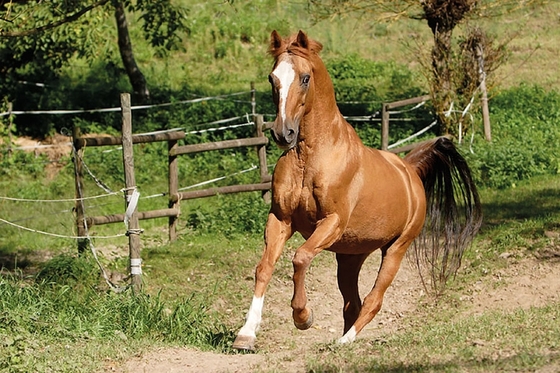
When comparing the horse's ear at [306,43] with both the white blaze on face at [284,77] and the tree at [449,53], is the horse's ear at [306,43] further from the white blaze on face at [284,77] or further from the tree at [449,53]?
the tree at [449,53]

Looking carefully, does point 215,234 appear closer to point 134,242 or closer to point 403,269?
point 403,269

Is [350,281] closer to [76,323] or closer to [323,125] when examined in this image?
[323,125]

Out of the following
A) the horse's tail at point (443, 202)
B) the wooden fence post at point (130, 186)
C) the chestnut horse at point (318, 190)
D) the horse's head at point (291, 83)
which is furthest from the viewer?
the horse's tail at point (443, 202)

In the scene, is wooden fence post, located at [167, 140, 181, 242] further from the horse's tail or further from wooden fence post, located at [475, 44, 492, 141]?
wooden fence post, located at [475, 44, 492, 141]

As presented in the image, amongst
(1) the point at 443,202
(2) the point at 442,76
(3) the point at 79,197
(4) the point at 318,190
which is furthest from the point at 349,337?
(2) the point at 442,76

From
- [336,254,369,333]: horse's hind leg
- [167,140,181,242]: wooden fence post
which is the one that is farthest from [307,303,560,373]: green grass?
[167,140,181,242]: wooden fence post

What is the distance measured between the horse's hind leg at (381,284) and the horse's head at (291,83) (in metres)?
1.77

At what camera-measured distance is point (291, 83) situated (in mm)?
6168

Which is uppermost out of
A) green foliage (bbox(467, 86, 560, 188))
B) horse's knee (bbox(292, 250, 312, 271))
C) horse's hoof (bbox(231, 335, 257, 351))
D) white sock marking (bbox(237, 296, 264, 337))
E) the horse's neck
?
the horse's neck

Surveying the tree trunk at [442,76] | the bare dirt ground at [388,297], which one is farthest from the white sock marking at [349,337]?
the tree trunk at [442,76]

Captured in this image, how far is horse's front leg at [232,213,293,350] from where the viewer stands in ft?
20.1

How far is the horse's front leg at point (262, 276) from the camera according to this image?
6141mm

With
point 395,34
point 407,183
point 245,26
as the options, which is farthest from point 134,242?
point 395,34

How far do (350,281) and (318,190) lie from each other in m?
1.67
